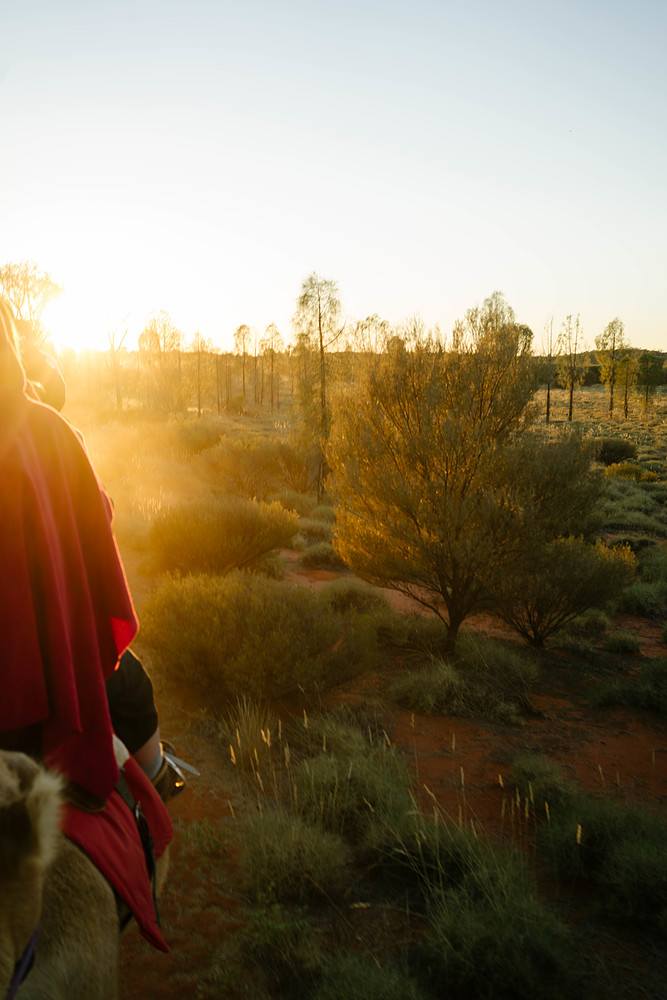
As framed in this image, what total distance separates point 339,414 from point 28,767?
25.9 ft

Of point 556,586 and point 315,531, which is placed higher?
point 556,586

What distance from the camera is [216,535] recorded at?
10.1 meters

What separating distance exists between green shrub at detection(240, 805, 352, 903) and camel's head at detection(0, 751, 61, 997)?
9.84 feet

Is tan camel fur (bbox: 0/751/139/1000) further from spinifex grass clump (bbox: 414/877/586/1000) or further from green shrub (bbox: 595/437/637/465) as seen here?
green shrub (bbox: 595/437/637/465)

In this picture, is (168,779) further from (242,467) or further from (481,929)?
(242,467)

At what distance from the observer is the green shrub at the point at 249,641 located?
5996 millimetres

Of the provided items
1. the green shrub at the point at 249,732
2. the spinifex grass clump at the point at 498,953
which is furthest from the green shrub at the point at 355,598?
the spinifex grass clump at the point at 498,953

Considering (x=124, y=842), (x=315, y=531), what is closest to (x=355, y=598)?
(x=315, y=531)

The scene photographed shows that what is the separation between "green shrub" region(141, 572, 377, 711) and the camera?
19.7 feet

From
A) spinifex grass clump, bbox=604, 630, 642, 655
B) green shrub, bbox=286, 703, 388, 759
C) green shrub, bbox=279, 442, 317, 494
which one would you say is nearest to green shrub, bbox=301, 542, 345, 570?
spinifex grass clump, bbox=604, 630, 642, 655

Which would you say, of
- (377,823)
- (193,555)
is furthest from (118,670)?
(193,555)

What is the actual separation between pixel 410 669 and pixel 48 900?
734cm

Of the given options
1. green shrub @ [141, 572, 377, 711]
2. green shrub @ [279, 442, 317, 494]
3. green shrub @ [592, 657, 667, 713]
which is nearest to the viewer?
green shrub @ [141, 572, 377, 711]

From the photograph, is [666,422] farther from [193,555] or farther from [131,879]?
[131,879]
